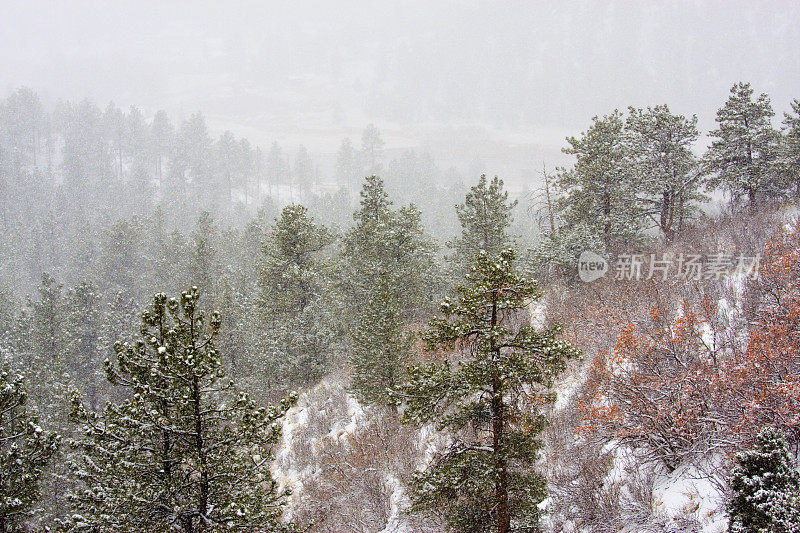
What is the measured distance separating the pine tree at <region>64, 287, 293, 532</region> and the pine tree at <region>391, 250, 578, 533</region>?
265 cm

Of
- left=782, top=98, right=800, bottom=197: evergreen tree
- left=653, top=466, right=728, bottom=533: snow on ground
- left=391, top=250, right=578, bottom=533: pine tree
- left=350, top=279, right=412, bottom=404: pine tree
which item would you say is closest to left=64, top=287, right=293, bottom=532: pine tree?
left=391, top=250, right=578, bottom=533: pine tree

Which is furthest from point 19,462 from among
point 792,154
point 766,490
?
point 792,154

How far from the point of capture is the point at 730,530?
5.20 m

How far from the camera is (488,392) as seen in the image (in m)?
7.17

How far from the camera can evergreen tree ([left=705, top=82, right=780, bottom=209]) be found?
23562 millimetres

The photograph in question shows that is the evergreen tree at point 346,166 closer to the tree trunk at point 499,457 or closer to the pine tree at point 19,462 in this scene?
the pine tree at point 19,462

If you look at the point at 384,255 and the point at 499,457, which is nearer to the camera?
the point at 499,457

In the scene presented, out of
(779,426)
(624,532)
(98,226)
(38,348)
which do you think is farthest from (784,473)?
(98,226)

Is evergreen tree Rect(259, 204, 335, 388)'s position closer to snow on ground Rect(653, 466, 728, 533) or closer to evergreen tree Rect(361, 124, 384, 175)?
snow on ground Rect(653, 466, 728, 533)

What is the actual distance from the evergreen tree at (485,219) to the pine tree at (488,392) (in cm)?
1570

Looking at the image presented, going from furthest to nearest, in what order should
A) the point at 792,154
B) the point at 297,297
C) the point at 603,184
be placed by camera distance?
the point at 792,154
the point at 603,184
the point at 297,297

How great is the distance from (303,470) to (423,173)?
9311cm

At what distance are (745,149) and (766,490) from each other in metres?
25.9

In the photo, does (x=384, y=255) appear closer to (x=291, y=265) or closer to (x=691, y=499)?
(x=291, y=265)
